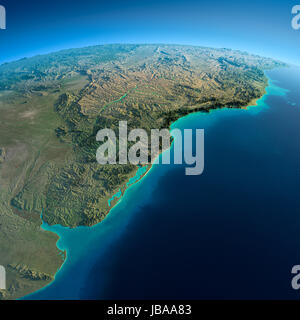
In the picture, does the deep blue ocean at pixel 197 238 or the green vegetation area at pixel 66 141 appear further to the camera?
the green vegetation area at pixel 66 141

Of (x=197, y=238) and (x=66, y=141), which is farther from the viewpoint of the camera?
(x=66, y=141)

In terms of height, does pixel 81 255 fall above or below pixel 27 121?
below

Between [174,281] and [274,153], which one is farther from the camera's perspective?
[274,153]
